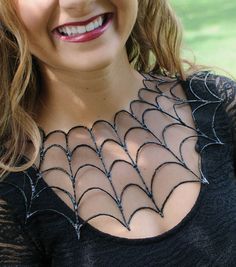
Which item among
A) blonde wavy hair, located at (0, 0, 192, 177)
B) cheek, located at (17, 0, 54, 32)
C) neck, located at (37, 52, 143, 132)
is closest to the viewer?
cheek, located at (17, 0, 54, 32)

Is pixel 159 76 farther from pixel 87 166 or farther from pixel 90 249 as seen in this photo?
pixel 90 249

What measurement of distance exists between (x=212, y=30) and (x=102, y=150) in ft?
17.3

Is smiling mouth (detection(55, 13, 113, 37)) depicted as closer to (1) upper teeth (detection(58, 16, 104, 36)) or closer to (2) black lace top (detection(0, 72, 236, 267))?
(1) upper teeth (detection(58, 16, 104, 36))

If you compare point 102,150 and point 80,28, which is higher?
point 80,28

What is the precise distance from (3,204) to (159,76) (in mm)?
598

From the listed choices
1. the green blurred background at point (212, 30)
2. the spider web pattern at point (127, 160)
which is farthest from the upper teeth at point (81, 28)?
the green blurred background at point (212, 30)

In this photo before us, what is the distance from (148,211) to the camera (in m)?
1.62

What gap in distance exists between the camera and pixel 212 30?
267 inches

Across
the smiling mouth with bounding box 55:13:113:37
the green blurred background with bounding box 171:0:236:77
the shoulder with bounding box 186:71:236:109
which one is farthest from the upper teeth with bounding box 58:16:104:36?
the green blurred background with bounding box 171:0:236:77

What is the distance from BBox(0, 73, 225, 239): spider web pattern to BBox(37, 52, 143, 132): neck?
0.07 ft

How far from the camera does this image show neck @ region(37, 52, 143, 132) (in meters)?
1.70

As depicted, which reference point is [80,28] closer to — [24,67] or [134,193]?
[24,67]

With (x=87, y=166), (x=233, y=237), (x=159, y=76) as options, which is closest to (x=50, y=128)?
(x=87, y=166)

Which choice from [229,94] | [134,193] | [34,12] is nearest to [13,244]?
[134,193]
